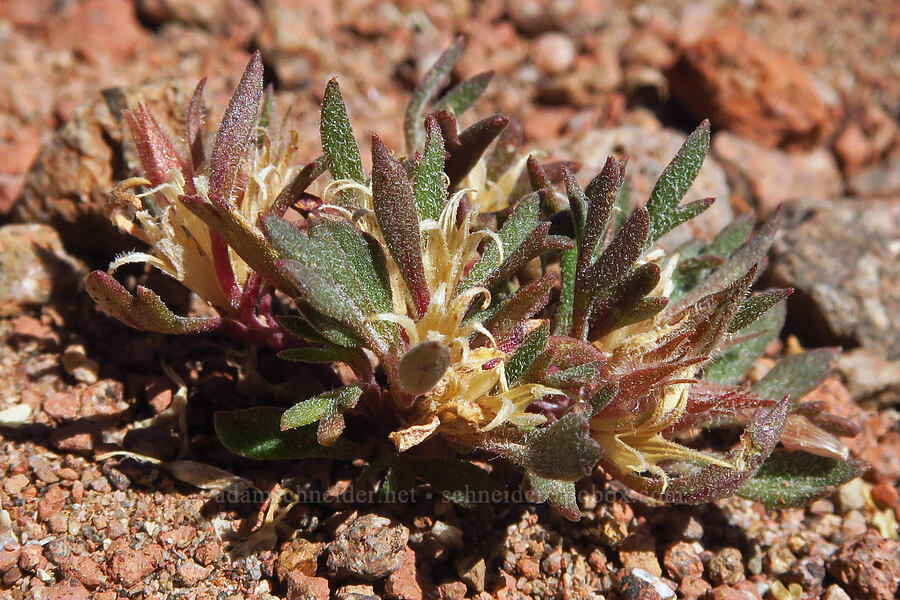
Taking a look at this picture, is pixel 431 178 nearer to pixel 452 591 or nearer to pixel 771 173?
pixel 452 591

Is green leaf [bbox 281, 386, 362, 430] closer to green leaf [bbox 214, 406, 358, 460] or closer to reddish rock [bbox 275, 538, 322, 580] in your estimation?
green leaf [bbox 214, 406, 358, 460]

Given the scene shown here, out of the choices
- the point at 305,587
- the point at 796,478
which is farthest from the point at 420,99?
the point at 796,478

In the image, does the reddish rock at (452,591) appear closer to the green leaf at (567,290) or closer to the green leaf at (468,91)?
the green leaf at (567,290)

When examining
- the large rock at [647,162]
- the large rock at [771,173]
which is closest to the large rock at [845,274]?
the large rock at [647,162]

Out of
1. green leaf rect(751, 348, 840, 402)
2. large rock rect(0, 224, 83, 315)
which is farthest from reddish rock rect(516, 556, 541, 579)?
large rock rect(0, 224, 83, 315)

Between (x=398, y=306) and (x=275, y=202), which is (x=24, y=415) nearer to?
(x=275, y=202)

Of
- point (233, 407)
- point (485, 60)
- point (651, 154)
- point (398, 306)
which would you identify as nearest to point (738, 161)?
point (651, 154)
